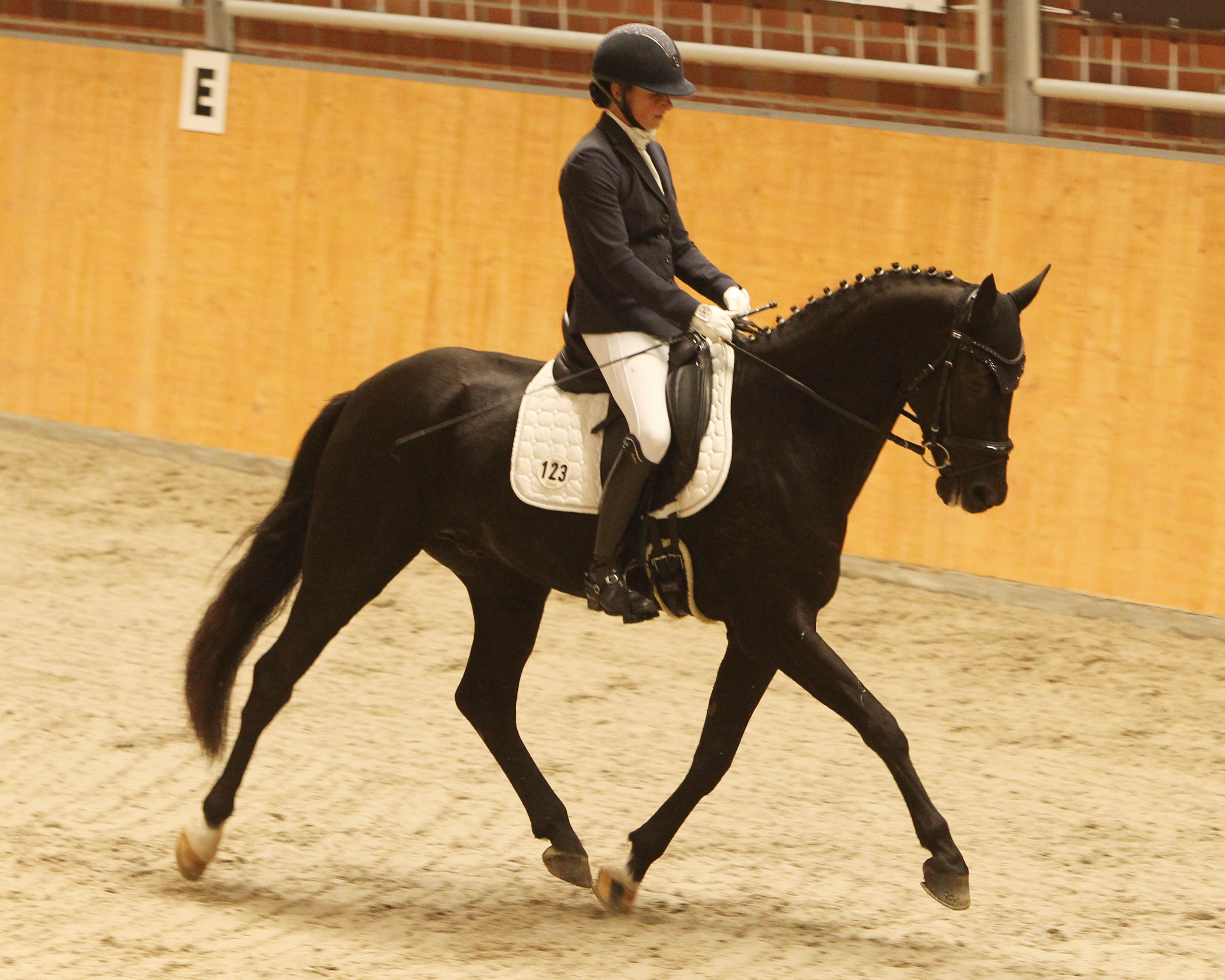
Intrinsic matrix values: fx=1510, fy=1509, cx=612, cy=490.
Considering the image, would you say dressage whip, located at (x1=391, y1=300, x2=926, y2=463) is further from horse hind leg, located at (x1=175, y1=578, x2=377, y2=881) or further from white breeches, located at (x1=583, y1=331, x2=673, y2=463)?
horse hind leg, located at (x1=175, y1=578, x2=377, y2=881)

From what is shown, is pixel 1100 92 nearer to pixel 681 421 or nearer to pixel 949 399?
pixel 949 399

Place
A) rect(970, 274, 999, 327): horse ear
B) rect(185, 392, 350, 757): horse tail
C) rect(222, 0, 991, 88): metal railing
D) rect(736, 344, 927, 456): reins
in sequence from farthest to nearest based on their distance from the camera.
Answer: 1. rect(222, 0, 991, 88): metal railing
2. rect(185, 392, 350, 757): horse tail
3. rect(736, 344, 927, 456): reins
4. rect(970, 274, 999, 327): horse ear

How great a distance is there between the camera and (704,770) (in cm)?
439

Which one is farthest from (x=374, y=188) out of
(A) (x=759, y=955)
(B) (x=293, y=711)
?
(A) (x=759, y=955)

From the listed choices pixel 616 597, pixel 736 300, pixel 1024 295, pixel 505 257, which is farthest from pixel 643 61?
pixel 505 257

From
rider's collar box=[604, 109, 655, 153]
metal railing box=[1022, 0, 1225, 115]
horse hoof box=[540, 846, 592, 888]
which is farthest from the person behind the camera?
metal railing box=[1022, 0, 1225, 115]

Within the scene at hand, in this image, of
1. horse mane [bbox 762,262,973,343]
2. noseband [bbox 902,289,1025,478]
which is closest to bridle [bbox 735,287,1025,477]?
noseband [bbox 902,289,1025,478]

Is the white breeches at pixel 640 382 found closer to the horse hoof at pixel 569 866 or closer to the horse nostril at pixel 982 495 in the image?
the horse nostril at pixel 982 495

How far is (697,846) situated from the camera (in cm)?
496

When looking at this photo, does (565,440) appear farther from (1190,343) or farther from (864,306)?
(1190,343)

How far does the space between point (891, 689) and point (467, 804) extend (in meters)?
2.31

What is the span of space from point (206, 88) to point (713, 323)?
6.16m

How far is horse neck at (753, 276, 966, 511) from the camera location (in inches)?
159

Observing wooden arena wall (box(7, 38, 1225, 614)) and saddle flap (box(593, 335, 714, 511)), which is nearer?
saddle flap (box(593, 335, 714, 511))
